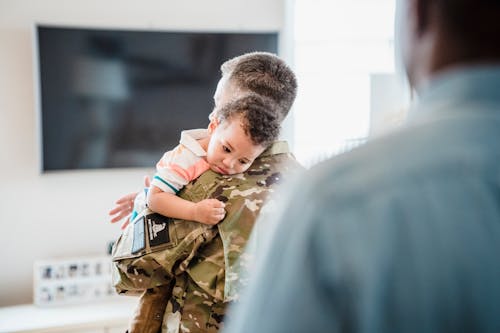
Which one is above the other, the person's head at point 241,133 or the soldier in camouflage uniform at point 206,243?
the person's head at point 241,133

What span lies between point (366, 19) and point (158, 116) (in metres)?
1.50

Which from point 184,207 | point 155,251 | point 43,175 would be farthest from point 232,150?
point 43,175

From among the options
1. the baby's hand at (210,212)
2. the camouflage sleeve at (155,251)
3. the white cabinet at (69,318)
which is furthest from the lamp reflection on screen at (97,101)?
the baby's hand at (210,212)

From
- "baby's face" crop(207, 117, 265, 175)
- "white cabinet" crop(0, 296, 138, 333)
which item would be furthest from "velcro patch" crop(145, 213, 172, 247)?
"white cabinet" crop(0, 296, 138, 333)

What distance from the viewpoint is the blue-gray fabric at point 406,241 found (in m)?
0.37

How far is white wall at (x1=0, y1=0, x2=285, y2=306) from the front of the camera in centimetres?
268

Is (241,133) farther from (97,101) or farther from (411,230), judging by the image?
(97,101)

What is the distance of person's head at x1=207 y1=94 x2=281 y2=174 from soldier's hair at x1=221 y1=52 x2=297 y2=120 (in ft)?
0.08

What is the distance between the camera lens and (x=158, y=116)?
2836 millimetres

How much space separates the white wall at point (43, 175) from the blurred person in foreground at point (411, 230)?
2.62 m

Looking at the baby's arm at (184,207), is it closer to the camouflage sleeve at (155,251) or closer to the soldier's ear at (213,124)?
the camouflage sleeve at (155,251)

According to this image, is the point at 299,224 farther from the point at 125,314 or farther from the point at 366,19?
the point at 366,19

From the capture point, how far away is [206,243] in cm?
92

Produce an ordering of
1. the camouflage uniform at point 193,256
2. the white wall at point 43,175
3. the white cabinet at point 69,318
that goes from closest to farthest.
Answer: the camouflage uniform at point 193,256
the white cabinet at point 69,318
the white wall at point 43,175
